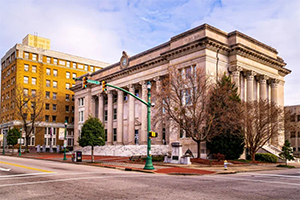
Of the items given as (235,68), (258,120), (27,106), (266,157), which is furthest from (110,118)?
(266,157)

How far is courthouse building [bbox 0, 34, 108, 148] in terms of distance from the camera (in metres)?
79.1

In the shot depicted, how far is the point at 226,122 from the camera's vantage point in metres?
33.3

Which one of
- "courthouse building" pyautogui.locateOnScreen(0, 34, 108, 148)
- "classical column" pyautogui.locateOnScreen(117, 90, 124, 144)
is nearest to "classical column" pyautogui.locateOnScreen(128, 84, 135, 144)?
"classical column" pyautogui.locateOnScreen(117, 90, 124, 144)

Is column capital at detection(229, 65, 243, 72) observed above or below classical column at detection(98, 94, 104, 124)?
above

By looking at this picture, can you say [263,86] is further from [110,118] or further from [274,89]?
[110,118]

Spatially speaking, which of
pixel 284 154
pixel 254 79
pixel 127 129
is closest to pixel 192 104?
pixel 284 154

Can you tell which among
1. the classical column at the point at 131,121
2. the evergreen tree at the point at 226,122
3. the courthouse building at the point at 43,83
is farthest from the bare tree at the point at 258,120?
the courthouse building at the point at 43,83

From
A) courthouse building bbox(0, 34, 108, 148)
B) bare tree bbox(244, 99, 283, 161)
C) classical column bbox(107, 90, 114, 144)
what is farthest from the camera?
courthouse building bbox(0, 34, 108, 148)

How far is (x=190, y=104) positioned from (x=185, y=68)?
35.9ft

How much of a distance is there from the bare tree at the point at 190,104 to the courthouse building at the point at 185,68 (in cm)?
239

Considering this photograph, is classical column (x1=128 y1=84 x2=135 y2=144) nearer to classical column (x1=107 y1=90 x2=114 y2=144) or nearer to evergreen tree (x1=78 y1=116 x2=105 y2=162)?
classical column (x1=107 y1=90 x2=114 y2=144)

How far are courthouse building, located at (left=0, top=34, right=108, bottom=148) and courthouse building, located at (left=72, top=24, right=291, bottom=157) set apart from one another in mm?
21375

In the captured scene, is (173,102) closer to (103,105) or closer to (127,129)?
(127,129)

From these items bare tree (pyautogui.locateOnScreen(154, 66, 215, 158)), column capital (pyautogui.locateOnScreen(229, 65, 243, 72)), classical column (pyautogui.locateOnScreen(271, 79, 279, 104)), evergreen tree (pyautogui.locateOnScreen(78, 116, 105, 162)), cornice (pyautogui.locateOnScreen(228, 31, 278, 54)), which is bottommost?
evergreen tree (pyautogui.locateOnScreen(78, 116, 105, 162))
